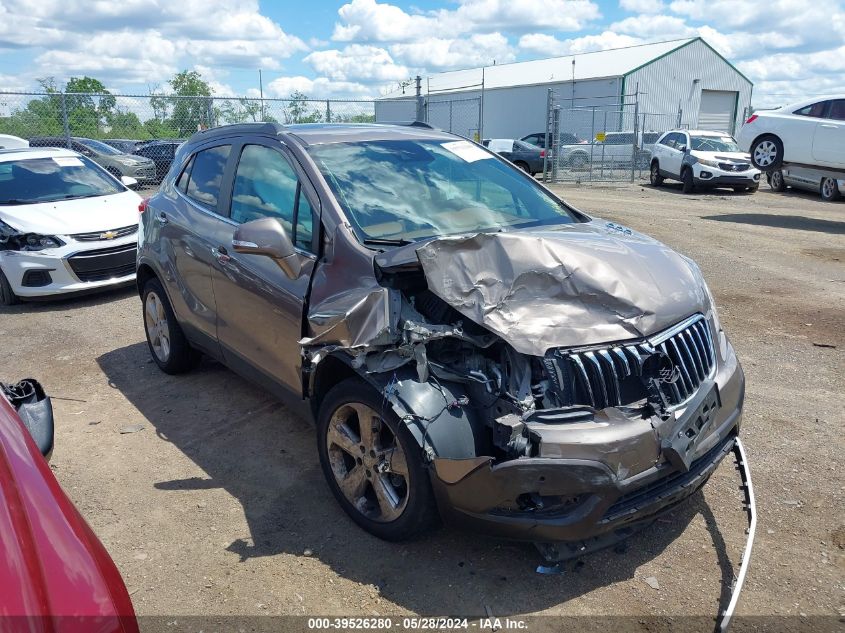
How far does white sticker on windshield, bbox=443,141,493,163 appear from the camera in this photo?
4.49 metres

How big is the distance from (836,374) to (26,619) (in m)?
5.42

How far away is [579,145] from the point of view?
23.8 m

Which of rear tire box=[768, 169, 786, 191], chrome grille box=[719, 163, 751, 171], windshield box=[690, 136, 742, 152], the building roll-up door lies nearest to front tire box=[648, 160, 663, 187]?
windshield box=[690, 136, 742, 152]

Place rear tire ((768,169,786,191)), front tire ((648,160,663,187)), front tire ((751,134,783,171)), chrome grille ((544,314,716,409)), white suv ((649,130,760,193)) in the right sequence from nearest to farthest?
chrome grille ((544,314,716,409))
front tire ((751,134,783,171))
white suv ((649,130,760,193))
rear tire ((768,169,786,191))
front tire ((648,160,663,187))

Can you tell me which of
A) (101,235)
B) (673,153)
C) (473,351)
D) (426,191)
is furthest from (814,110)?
(473,351)

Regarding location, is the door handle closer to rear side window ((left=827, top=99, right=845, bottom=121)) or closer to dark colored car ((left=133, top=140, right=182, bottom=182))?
rear side window ((left=827, top=99, right=845, bottom=121))

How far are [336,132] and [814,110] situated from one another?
12341 mm

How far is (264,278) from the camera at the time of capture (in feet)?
12.8

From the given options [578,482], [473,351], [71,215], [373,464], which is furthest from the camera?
[71,215]

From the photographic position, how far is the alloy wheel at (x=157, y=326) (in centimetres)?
546

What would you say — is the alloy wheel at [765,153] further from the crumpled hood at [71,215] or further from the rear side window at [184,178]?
the rear side window at [184,178]

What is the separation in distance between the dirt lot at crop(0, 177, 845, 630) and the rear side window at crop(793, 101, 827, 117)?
8643mm

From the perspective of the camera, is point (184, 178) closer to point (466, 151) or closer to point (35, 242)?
point (466, 151)

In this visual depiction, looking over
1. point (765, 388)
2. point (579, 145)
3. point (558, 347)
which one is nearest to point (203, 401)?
point (558, 347)
